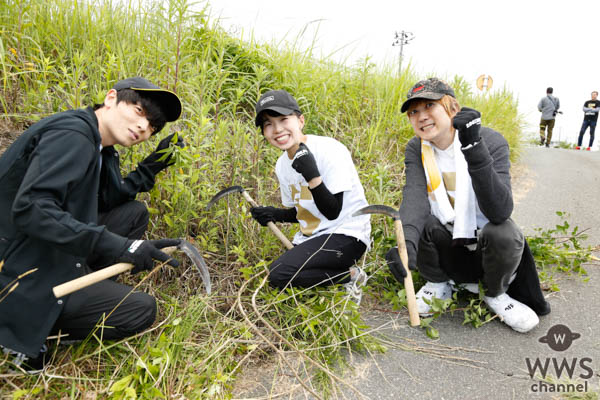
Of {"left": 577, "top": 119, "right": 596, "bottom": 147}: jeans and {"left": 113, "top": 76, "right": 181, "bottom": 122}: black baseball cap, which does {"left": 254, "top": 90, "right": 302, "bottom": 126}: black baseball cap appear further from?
{"left": 577, "top": 119, "right": 596, "bottom": 147}: jeans

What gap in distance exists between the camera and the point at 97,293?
1916 millimetres

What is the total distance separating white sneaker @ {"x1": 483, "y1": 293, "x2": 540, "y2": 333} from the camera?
229 centimetres

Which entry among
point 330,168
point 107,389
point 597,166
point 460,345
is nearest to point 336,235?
point 330,168

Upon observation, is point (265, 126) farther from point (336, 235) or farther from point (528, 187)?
point (528, 187)

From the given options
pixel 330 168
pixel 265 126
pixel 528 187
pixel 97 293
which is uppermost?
pixel 265 126

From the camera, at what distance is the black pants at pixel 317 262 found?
2.40m

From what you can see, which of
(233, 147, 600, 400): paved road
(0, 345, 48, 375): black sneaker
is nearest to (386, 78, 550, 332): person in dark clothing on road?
(233, 147, 600, 400): paved road

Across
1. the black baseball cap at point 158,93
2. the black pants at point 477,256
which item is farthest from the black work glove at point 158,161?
the black pants at point 477,256

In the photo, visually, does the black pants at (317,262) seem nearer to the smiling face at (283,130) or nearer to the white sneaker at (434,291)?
the white sneaker at (434,291)

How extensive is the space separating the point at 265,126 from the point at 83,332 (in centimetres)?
156

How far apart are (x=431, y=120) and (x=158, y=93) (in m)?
1.63

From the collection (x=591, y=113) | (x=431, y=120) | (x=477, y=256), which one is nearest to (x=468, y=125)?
(x=431, y=120)

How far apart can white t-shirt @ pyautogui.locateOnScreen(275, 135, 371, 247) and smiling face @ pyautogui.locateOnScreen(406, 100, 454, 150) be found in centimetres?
49

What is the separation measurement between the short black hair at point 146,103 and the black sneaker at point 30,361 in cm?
125
